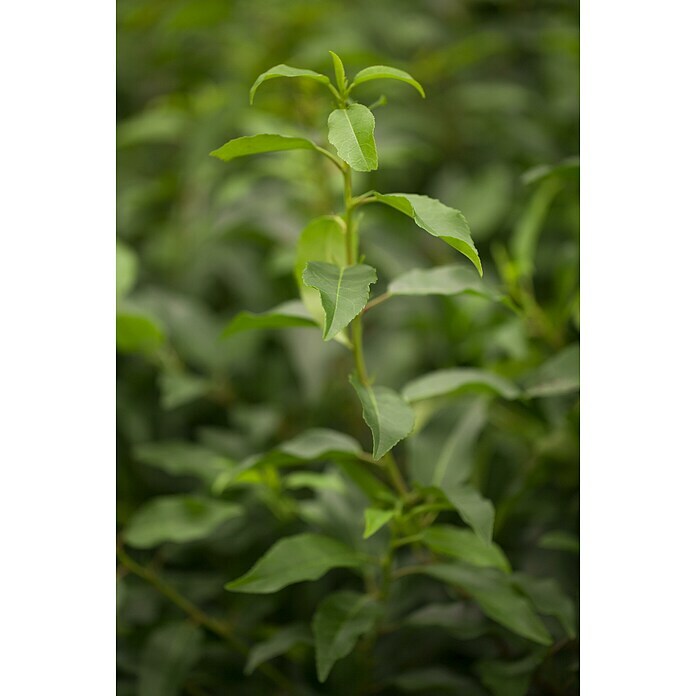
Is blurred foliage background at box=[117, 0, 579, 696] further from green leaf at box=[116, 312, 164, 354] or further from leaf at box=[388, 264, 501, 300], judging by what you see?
leaf at box=[388, 264, 501, 300]

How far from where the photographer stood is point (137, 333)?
0.68 meters

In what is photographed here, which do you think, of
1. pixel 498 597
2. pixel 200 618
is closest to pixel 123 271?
pixel 200 618

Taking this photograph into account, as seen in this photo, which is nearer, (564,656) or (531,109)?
(564,656)

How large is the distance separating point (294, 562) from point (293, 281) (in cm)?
36

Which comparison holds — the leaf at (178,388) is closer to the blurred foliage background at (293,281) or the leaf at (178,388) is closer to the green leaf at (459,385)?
the blurred foliage background at (293,281)

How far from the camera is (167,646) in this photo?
1.93ft

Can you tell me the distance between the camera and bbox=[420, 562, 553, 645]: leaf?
0.49m

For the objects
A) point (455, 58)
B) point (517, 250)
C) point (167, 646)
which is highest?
point (455, 58)

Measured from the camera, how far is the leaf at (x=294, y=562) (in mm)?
466

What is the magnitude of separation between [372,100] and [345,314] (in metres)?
0.61
